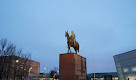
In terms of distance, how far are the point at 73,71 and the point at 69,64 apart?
1.15 m

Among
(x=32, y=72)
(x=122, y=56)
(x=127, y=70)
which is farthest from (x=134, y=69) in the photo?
(x=32, y=72)

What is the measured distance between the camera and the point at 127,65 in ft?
144

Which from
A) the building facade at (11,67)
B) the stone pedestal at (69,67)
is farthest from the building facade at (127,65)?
the building facade at (11,67)

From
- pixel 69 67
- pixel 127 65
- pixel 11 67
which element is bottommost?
pixel 11 67

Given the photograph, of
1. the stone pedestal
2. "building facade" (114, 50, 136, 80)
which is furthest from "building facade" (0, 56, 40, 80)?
"building facade" (114, 50, 136, 80)

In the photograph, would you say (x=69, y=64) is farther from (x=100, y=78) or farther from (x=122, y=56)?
(x=100, y=78)

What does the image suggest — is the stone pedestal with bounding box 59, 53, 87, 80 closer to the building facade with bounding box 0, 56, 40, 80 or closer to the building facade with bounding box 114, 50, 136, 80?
the building facade with bounding box 0, 56, 40, 80

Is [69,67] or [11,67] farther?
[11,67]

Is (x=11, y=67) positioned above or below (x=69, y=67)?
below

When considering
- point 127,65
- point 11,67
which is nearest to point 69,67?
point 11,67

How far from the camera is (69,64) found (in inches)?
701

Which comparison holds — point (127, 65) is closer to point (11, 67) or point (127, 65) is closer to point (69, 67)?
point (69, 67)

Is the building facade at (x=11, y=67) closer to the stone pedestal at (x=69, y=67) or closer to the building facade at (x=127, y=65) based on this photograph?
the stone pedestal at (x=69, y=67)

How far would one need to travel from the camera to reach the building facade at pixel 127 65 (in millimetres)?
41344
